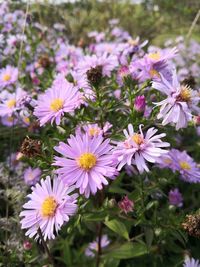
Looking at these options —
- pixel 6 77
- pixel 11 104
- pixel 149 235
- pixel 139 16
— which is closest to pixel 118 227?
pixel 149 235

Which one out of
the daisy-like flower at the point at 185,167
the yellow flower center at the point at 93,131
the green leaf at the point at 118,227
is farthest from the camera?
the daisy-like flower at the point at 185,167

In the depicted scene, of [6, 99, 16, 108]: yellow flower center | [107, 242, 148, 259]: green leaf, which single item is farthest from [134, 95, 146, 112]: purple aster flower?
[6, 99, 16, 108]: yellow flower center

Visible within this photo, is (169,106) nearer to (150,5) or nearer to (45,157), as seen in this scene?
(45,157)

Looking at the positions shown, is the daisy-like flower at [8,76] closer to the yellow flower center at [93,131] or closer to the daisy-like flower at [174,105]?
the yellow flower center at [93,131]

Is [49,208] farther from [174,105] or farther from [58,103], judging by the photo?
[174,105]

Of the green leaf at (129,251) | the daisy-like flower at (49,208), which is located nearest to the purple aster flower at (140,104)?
the daisy-like flower at (49,208)

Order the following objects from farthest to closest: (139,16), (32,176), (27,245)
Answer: (139,16), (32,176), (27,245)
